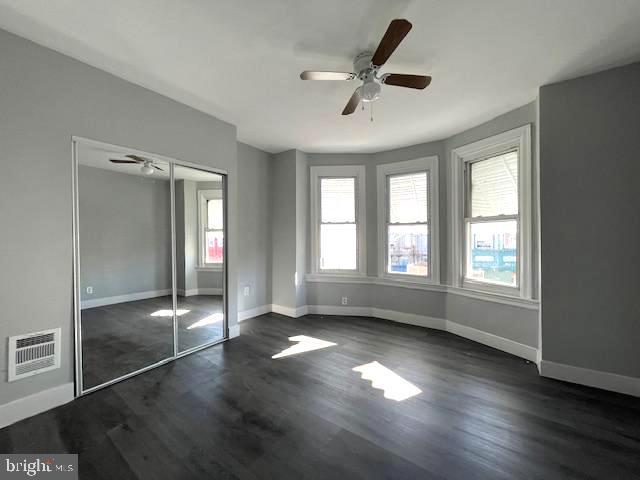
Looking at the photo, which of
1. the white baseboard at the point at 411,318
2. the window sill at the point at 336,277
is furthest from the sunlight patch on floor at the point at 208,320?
the white baseboard at the point at 411,318

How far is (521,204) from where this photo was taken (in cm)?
304

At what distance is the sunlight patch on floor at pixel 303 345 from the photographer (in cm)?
316

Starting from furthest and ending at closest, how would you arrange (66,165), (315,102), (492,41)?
(315,102) < (66,165) < (492,41)

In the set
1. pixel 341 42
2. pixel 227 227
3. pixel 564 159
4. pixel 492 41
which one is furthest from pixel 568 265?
pixel 227 227

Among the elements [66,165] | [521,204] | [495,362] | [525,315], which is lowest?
[495,362]

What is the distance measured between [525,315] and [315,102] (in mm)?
3264

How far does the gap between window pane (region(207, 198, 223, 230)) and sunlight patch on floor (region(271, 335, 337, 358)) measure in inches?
67.2

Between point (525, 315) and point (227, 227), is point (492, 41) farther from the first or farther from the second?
point (227, 227)

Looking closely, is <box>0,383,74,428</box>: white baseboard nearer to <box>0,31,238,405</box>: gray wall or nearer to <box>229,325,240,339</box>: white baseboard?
<box>0,31,238,405</box>: gray wall

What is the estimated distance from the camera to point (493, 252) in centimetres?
343

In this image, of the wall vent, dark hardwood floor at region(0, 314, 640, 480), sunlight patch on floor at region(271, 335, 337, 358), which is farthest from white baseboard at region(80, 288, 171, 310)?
sunlight patch on floor at region(271, 335, 337, 358)

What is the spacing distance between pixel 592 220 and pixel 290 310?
3872mm

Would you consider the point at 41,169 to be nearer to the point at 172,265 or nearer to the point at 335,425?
the point at 172,265

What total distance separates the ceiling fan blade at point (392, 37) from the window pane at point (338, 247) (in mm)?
2971
